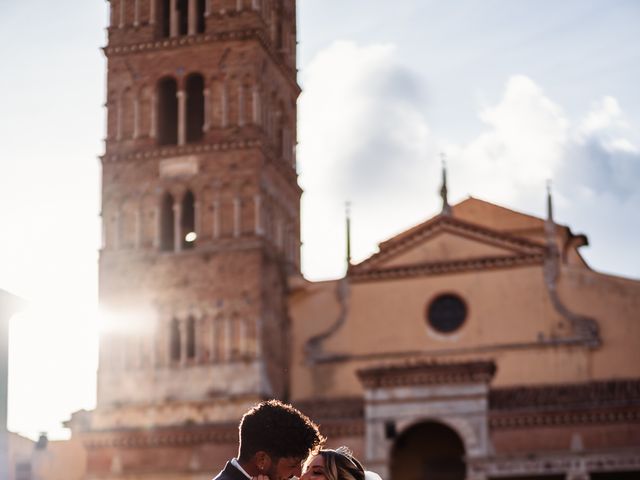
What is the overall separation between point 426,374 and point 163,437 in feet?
21.1

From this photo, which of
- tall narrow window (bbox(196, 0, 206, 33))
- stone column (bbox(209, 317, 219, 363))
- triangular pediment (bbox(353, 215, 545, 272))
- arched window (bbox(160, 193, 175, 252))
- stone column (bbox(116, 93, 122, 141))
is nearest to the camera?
triangular pediment (bbox(353, 215, 545, 272))

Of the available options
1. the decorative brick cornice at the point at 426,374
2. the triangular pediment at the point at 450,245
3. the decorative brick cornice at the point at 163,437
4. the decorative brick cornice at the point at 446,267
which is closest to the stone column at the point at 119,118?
the decorative brick cornice at the point at 446,267

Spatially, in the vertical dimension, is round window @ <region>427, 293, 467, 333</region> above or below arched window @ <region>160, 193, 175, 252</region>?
below

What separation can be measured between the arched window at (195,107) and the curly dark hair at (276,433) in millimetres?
30721

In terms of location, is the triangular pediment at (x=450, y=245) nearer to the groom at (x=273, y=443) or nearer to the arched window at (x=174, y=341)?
the arched window at (x=174, y=341)

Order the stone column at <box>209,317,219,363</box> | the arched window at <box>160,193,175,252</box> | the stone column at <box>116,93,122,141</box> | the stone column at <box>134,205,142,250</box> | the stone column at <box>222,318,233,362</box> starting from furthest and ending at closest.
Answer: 1. the stone column at <box>116,93,122,141</box>
2. the arched window at <box>160,193,175,252</box>
3. the stone column at <box>134,205,142,250</box>
4. the stone column at <box>209,317,219,363</box>
5. the stone column at <box>222,318,233,362</box>

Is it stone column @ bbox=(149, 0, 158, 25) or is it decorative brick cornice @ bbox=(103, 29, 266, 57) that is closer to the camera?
decorative brick cornice @ bbox=(103, 29, 266, 57)

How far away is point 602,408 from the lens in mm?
32125

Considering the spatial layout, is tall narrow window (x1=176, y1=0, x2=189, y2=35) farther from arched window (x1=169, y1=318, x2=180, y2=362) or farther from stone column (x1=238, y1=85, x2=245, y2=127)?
arched window (x1=169, y1=318, x2=180, y2=362)

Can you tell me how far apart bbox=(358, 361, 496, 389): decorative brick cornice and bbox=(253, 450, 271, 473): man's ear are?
1032 inches

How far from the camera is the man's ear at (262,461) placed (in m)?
6.58

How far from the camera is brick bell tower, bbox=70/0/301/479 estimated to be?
3494 centimetres

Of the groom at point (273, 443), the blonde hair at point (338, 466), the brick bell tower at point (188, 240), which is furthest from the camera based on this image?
the brick bell tower at point (188, 240)

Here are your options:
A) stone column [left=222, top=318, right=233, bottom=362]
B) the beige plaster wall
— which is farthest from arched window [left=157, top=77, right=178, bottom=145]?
the beige plaster wall
